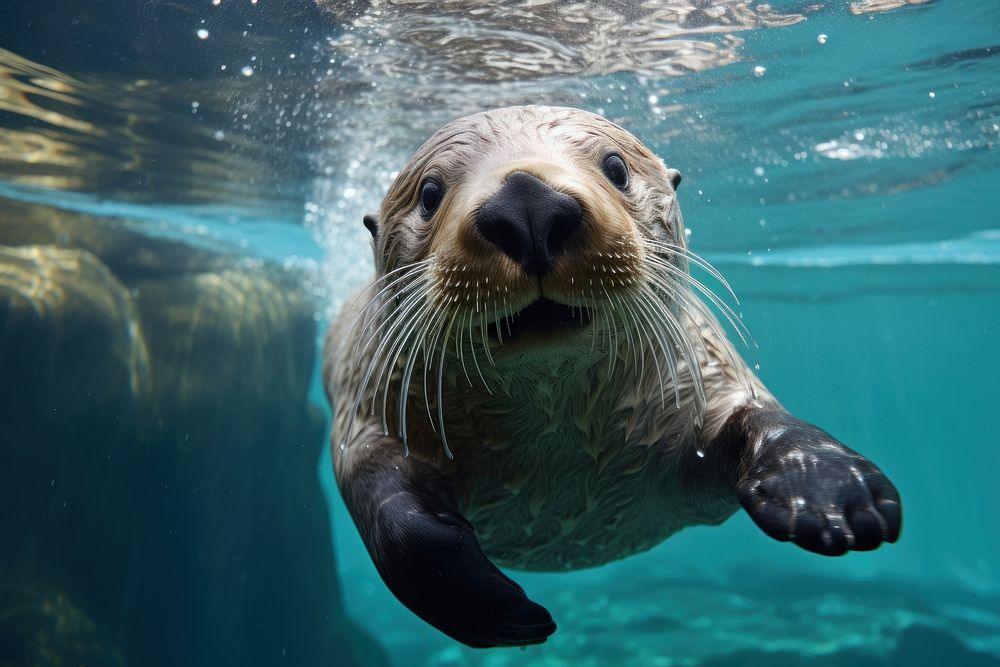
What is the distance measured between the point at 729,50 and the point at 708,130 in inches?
92.3

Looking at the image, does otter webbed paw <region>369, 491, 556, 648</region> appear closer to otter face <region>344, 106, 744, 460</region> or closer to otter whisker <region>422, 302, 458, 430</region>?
otter face <region>344, 106, 744, 460</region>

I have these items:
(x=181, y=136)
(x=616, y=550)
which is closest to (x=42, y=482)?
(x=181, y=136)

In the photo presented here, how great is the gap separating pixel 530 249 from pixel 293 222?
12449mm

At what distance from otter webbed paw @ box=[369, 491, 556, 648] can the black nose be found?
0.99 m

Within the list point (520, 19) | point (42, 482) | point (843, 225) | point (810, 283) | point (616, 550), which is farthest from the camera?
point (810, 283)

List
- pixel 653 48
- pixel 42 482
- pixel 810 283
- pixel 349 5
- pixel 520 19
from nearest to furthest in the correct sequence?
pixel 349 5, pixel 520 19, pixel 653 48, pixel 42 482, pixel 810 283

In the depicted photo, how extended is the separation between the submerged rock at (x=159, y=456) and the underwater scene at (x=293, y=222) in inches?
1.4

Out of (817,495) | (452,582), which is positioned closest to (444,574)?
(452,582)

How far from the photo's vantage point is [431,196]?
2.79 metres

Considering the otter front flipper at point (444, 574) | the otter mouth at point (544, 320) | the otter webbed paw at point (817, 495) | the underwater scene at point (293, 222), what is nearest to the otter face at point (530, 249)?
the otter mouth at point (544, 320)

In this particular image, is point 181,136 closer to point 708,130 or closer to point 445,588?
point 708,130

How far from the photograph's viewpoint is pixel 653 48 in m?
6.75

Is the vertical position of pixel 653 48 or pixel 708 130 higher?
pixel 653 48

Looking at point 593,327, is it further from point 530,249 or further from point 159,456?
point 159,456
